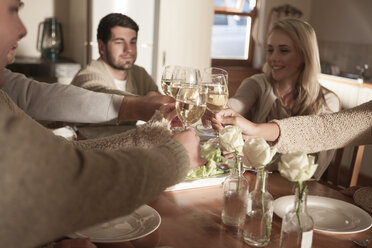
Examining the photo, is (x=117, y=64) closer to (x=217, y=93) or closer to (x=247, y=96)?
(x=247, y=96)

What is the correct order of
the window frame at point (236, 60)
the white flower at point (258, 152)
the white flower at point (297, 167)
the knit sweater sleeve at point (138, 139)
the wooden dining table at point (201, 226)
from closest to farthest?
the white flower at point (297, 167)
the white flower at point (258, 152)
the wooden dining table at point (201, 226)
the knit sweater sleeve at point (138, 139)
the window frame at point (236, 60)

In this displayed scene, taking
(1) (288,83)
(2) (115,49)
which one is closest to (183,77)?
(1) (288,83)

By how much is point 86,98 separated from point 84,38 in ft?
6.16

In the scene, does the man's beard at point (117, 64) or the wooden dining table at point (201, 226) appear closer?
the wooden dining table at point (201, 226)

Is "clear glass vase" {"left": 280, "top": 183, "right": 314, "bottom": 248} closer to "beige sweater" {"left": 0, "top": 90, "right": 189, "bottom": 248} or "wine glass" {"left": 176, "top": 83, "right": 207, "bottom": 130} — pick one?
"beige sweater" {"left": 0, "top": 90, "right": 189, "bottom": 248}

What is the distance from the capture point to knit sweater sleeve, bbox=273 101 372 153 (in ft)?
4.82

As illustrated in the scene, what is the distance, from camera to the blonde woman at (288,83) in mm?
2254

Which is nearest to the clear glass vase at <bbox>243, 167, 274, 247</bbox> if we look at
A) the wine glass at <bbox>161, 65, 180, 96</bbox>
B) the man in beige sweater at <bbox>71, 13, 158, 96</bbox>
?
the wine glass at <bbox>161, 65, 180, 96</bbox>

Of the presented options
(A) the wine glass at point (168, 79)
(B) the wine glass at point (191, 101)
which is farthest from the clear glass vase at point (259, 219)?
(A) the wine glass at point (168, 79)

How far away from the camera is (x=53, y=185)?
645 millimetres

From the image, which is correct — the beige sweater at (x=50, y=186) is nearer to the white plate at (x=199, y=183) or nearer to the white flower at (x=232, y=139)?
the white flower at (x=232, y=139)

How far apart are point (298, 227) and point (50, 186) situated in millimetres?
508

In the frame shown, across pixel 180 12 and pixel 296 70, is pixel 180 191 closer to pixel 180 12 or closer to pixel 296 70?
pixel 296 70

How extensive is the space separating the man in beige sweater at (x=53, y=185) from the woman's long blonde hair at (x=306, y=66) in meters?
1.68
